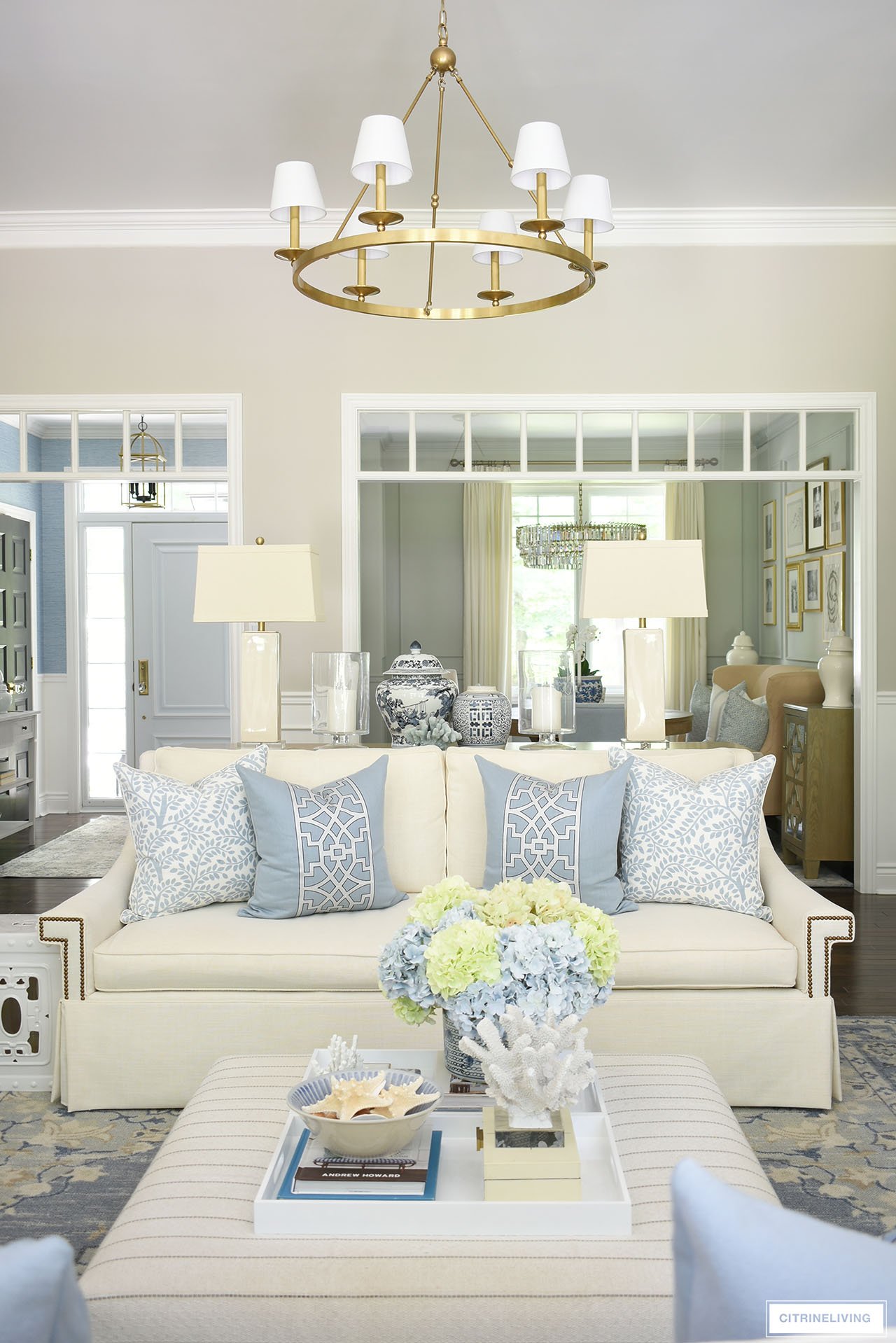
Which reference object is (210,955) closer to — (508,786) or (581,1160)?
(508,786)

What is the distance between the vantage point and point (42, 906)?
4871 mm

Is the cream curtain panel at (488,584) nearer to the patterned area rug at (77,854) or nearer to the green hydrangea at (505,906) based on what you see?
the patterned area rug at (77,854)

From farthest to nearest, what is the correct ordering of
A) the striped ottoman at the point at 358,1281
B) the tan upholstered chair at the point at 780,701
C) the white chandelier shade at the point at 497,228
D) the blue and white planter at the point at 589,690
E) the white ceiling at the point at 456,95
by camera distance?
the blue and white planter at the point at 589,690, the tan upholstered chair at the point at 780,701, the white ceiling at the point at 456,95, the white chandelier shade at the point at 497,228, the striped ottoman at the point at 358,1281

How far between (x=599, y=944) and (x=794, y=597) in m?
6.43

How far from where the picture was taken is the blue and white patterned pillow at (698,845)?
3000 millimetres

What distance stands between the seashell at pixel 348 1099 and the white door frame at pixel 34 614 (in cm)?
554

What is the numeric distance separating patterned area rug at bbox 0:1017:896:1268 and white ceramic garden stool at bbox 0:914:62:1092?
54 mm

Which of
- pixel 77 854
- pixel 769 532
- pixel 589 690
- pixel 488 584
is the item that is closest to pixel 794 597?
pixel 769 532

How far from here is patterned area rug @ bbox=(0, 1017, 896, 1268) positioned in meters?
2.22

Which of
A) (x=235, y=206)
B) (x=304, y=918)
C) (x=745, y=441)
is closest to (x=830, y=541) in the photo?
(x=745, y=441)

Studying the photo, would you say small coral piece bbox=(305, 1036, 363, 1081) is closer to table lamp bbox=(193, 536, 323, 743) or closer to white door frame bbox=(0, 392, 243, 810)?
table lamp bbox=(193, 536, 323, 743)

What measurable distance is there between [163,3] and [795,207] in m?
2.95

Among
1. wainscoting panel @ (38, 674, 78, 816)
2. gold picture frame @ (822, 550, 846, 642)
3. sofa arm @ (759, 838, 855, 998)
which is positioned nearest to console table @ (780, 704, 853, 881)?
gold picture frame @ (822, 550, 846, 642)

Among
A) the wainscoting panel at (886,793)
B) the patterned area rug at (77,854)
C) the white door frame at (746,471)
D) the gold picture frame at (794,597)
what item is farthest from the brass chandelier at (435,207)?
the gold picture frame at (794,597)
